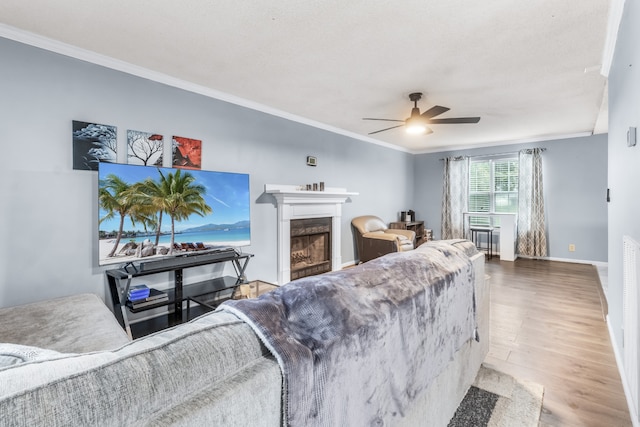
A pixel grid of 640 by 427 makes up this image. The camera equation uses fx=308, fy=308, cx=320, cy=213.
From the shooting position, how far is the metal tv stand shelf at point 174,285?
8.28 feet

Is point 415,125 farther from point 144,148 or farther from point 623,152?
point 144,148

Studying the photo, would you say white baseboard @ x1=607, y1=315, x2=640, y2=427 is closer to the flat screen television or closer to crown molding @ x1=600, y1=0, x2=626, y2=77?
crown molding @ x1=600, y1=0, x2=626, y2=77

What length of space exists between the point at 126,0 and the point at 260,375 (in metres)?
2.36

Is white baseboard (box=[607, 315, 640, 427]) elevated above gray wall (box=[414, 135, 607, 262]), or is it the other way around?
gray wall (box=[414, 135, 607, 262])

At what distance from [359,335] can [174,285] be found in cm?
264

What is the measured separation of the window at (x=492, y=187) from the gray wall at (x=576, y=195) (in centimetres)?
43

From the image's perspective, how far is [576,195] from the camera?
568cm

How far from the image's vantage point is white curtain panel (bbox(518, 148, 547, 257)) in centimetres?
591

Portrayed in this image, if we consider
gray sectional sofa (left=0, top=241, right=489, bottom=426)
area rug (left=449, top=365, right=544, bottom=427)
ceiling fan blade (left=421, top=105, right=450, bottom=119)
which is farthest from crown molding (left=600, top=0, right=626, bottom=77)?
gray sectional sofa (left=0, top=241, right=489, bottom=426)

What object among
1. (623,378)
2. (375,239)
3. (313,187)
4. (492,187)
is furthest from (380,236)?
(623,378)

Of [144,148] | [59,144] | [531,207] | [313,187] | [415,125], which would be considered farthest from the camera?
[531,207]

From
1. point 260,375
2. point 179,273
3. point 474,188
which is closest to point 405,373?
point 260,375

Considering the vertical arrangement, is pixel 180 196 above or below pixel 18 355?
above

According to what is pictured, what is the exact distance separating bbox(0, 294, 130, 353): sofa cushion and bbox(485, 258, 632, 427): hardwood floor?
2.53m
